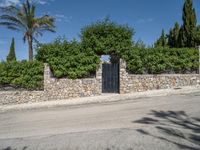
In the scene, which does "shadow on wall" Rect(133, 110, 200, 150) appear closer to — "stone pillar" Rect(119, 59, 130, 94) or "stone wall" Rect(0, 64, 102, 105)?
"stone pillar" Rect(119, 59, 130, 94)

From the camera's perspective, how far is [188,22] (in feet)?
88.7

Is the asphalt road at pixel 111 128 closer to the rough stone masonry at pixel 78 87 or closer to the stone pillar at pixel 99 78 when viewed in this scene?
the rough stone masonry at pixel 78 87

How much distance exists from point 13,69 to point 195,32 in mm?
16353

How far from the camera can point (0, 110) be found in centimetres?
1612

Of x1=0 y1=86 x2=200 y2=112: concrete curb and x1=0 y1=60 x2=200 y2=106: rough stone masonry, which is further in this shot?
x1=0 y1=60 x2=200 y2=106: rough stone masonry

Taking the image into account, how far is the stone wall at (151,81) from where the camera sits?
19.1 metres

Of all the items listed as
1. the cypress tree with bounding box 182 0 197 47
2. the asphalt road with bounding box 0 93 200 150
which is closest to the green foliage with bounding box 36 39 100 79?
the asphalt road with bounding box 0 93 200 150

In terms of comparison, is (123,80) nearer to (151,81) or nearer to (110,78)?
(110,78)

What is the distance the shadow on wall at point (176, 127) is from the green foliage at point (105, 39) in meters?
7.54

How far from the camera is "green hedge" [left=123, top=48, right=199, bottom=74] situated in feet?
63.2

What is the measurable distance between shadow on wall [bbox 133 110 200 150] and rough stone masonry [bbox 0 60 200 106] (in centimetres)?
689

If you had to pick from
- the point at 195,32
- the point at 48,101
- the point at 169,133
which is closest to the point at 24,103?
the point at 48,101

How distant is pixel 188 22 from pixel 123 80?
1167 cm

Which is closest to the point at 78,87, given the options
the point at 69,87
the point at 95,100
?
the point at 69,87
